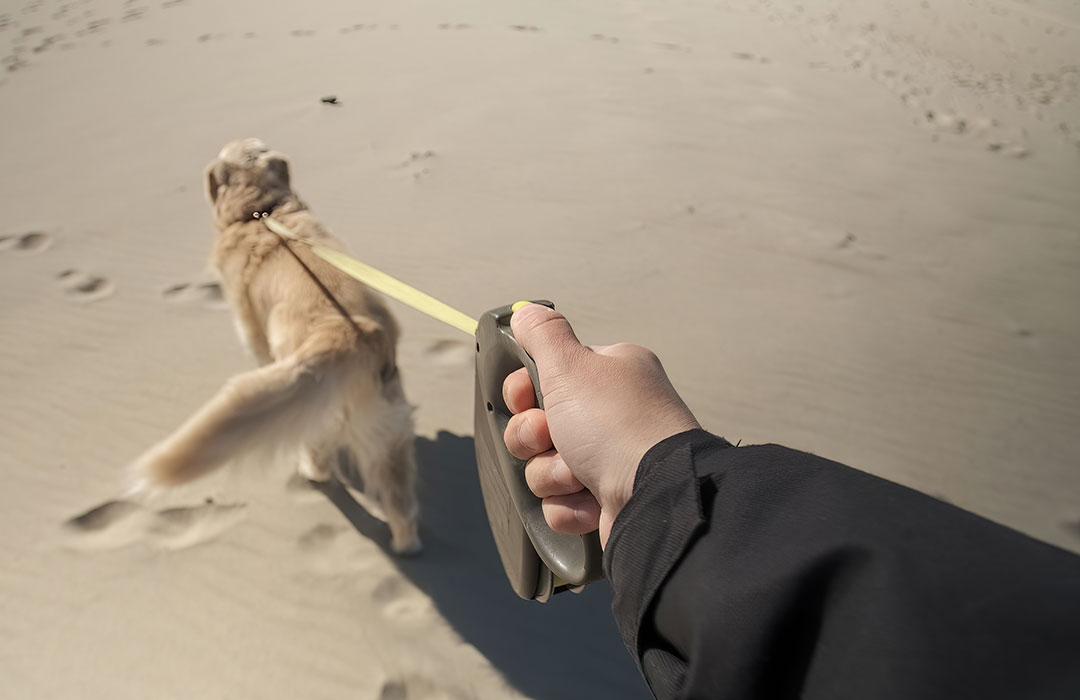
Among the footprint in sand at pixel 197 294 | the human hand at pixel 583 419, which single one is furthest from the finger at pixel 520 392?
the footprint in sand at pixel 197 294

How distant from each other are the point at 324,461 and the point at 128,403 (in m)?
1.27

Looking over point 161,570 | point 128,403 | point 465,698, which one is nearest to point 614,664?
point 465,698

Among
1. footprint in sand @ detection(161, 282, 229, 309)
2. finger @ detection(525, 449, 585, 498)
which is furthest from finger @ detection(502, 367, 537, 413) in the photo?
footprint in sand @ detection(161, 282, 229, 309)

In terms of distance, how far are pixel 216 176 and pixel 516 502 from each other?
2.42 m

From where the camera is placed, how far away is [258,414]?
1830mm

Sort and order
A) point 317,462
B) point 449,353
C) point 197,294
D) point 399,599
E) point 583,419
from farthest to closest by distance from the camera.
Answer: point 197,294, point 449,353, point 317,462, point 399,599, point 583,419

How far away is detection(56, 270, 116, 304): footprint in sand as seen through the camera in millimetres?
3977

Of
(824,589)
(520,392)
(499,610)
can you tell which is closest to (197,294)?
(499,610)

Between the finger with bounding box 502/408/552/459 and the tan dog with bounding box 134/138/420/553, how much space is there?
916 millimetres

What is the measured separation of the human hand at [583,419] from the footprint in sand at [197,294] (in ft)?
10.6

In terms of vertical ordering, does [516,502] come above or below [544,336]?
below

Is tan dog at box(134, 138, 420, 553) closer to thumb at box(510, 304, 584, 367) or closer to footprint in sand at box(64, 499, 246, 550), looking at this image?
footprint in sand at box(64, 499, 246, 550)

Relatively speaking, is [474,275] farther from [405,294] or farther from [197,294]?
[405,294]

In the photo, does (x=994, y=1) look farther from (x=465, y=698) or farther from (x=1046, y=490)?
(x=465, y=698)
